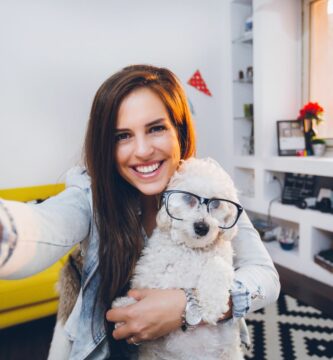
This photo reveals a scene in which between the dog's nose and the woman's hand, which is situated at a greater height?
the dog's nose

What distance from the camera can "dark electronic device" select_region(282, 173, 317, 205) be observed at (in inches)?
121

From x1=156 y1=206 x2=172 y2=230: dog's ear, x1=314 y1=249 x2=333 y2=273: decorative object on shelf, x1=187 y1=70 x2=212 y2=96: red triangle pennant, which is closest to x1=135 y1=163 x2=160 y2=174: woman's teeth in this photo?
x1=156 y1=206 x2=172 y2=230: dog's ear

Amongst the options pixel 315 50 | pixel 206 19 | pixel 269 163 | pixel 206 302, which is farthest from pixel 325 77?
pixel 206 302

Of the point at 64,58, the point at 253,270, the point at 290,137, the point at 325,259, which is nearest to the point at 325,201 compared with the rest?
the point at 325,259

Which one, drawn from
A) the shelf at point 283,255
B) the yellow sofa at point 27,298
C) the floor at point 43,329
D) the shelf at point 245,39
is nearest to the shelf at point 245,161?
the shelf at point 283,255

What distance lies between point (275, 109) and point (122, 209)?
278 centimetres

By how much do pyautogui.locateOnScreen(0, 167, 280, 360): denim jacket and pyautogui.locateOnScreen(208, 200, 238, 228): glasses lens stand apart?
0.36 ft

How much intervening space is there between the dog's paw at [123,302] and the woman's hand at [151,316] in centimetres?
4

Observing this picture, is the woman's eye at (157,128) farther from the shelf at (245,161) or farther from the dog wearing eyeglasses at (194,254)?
the shelf at (245,161)

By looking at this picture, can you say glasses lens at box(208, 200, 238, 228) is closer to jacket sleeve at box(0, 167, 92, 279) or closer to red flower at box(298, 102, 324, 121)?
jacket sleeve at box(0, 167, 92, 279)

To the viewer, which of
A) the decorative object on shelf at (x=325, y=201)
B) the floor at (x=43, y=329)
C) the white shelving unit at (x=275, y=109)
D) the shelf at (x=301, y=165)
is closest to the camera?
the floor at (x=43, y=329)

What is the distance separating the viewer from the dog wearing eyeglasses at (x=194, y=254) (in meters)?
0.87

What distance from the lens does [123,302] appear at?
88cm

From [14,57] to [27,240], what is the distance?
8.90 ft
